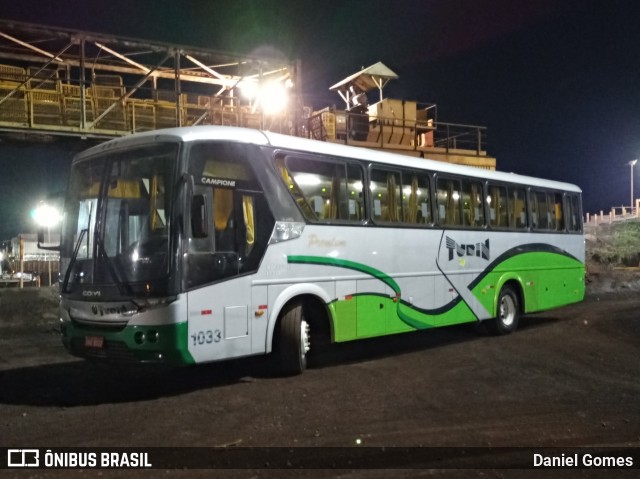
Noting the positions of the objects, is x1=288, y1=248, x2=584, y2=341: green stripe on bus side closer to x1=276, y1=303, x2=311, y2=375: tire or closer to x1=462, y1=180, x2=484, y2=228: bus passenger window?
x1=276, y1=303, x2=311, y2=375: tire

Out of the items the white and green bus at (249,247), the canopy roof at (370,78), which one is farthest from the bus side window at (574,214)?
the canopy roof at (370,78)

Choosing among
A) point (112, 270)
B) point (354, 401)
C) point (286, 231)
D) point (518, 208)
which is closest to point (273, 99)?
point (518, 208)

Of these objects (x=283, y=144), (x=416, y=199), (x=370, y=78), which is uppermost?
(x=370, y=78)

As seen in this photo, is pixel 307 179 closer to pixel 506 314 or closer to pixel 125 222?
pixel 125 222

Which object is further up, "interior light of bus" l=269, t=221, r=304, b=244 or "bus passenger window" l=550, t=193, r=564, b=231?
"bus passenger window" l=550, t=193, r=564, b=231

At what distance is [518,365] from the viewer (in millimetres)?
9492

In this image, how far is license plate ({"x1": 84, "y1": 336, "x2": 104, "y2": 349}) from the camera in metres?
7.37

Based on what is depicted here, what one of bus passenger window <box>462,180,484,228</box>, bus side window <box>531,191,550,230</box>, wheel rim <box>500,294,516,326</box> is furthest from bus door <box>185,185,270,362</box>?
bus side window <box>531,191,550,230</box>

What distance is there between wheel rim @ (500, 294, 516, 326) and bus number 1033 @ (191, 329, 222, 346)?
25.3 ft

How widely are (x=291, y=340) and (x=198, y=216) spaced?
2.39 metres

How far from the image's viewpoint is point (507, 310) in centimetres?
1338

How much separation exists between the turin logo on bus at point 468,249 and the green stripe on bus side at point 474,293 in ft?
1.32

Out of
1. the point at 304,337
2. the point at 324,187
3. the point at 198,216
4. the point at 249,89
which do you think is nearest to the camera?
the point at 198,216

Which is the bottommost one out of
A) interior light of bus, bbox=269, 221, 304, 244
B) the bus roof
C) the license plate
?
the license plate
